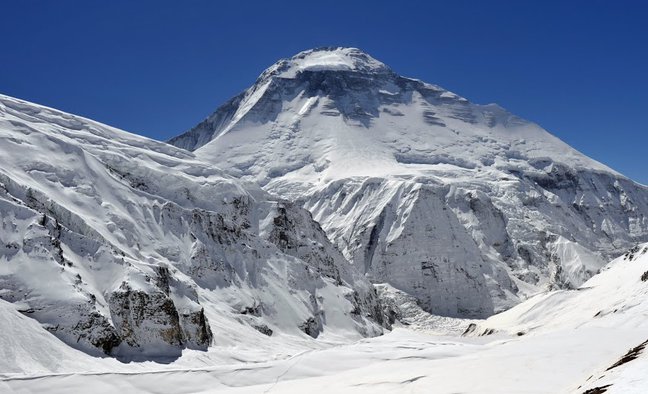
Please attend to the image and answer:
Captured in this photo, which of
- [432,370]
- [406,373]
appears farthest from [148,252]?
[432,370]

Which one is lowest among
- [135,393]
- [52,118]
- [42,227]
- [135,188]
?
[135,393]

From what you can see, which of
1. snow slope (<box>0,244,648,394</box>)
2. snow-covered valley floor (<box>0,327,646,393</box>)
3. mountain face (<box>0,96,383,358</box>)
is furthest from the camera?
mountain face (<box>0,96,383,358</box>)

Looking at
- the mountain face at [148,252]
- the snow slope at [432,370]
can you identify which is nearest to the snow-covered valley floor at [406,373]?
the snow slope at [432,370]

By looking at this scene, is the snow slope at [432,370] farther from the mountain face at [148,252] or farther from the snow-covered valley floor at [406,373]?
the mountain face at [148,252]

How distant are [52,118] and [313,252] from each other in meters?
62.9

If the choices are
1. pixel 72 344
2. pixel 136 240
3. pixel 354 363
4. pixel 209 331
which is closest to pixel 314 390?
pixel 354 363

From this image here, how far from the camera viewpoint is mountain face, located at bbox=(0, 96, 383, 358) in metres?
78.3

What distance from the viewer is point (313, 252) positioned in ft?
482

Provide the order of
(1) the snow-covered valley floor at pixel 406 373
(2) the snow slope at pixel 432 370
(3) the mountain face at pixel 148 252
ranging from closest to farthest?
(2) the snow slope at pixel 432 370, (1) the snow-covered valley floor at pixel 406 373, (3) the mountain face at pixel 148 252

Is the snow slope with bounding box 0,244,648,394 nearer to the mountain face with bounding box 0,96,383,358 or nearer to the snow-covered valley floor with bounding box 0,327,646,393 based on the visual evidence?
the snow-covered valley floor with bounding box 0,327,646,393

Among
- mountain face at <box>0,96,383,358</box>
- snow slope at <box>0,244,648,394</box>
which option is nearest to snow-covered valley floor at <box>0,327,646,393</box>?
snow slope at <box>0,244,648,394</box>

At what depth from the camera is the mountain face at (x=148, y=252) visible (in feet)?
257

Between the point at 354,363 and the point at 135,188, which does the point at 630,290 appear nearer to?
the point at 354,363

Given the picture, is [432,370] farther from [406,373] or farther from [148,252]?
[148,252]
